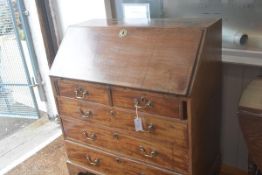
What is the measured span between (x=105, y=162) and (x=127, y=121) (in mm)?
372

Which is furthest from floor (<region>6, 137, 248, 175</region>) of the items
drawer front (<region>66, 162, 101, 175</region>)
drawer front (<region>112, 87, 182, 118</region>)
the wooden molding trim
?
the wooden molding trim

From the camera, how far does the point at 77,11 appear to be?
2.03 metres

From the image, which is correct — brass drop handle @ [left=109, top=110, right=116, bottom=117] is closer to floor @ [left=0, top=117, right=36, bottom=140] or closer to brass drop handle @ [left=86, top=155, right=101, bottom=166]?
brass drop handle @ [left=86, top=155, right=101, bottom=166]

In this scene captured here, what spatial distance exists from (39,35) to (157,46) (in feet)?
4.61

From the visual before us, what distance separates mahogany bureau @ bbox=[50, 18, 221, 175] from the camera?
121cm

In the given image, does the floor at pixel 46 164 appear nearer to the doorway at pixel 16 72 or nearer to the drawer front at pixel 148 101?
the doorway at pixel 16 72

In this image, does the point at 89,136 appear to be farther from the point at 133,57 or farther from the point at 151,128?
the point at 133,57

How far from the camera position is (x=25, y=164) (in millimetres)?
2129

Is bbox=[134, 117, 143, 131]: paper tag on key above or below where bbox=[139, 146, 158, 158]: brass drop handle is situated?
above

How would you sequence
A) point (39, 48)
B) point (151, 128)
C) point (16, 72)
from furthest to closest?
1. point (16, 72)
2. point (39, 48)
3. point (151, 128)

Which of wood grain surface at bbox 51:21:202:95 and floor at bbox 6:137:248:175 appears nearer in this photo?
wood grain surface at bbox 51:21:202:95

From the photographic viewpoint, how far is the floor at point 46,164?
202 centimetres

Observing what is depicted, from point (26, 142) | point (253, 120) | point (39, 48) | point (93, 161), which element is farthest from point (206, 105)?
point (26, 142)

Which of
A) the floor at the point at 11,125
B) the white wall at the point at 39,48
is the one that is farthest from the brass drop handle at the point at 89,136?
the floor at the point at 11,125
